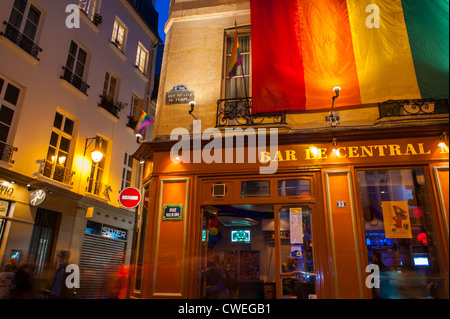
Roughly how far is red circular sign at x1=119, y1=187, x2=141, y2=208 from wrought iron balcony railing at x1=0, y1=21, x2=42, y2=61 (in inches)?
256

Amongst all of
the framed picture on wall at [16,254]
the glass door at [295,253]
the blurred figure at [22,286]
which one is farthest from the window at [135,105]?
the glass door at [295,253]

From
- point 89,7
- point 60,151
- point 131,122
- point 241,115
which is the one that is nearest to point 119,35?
point 89,7

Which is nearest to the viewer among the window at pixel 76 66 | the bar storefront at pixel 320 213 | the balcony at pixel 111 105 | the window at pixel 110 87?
the bar storefront at pixel 320 213

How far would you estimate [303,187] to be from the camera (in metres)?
7.05

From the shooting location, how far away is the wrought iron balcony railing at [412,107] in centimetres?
691

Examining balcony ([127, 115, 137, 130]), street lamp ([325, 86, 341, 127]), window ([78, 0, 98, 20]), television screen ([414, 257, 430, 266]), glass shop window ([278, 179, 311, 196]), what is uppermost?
window ([78, 0, 98, 20])

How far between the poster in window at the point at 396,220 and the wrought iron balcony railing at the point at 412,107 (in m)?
1.91

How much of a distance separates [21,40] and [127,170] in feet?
24.1

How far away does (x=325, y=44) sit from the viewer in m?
7.70

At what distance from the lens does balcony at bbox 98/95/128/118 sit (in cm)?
1472

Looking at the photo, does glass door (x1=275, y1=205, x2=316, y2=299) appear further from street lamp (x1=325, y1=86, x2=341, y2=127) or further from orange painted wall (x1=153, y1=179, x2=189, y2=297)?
orange painted wall (x1=153, y1=179, x2=189, y2=297)

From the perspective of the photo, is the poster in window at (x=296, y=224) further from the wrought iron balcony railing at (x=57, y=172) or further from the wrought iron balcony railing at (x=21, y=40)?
the wrought iron balcony railing at (x=21, y=40)

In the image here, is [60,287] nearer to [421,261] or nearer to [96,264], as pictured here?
[96,264]

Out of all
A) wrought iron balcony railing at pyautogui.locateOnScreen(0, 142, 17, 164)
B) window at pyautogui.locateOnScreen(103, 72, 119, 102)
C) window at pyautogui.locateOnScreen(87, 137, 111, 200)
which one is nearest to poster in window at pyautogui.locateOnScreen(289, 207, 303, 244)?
wrought iron balcony railing at pyautogui.locateOnScreen(0, 142, 17, 164)
